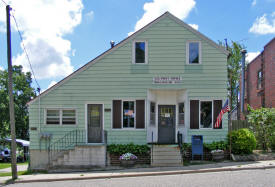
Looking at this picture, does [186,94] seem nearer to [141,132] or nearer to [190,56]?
[190,56]

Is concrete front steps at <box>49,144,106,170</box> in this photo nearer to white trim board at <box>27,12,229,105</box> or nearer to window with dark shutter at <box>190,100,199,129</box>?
white trim board at <box>27,12,229,105</box>

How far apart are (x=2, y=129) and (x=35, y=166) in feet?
67.8

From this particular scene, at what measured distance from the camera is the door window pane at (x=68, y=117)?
14.0m

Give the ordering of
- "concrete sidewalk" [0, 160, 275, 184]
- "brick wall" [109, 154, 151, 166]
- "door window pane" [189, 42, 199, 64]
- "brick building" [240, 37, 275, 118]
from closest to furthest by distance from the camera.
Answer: "concrete sidewalk" [0, 160, 275, 184] → "brick wall" [109, 154, 151, 166] → "door window pane" [189, 42, 199, 64] → "brick building" [240, 37, 275, 118]

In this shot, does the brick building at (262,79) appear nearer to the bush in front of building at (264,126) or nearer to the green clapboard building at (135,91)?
the bush in front of building at (264,126)

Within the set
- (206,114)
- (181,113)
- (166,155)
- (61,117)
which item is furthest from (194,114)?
(61,117)

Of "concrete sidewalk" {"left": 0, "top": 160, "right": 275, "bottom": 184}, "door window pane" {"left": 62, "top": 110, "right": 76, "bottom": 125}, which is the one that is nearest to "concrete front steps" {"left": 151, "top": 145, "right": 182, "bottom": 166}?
"concrete sidewalk" {"left": 0, "top": 160, "right": 275, "bottom": 184}

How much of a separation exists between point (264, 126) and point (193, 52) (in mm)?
5335

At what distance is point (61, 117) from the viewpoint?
1401 centimetres

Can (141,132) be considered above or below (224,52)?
below

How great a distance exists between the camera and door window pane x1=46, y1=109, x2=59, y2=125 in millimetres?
14016

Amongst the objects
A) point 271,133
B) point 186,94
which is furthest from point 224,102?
point 271,133

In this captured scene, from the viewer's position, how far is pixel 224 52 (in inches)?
550

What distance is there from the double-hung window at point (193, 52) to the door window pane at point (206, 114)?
2.26 meters
